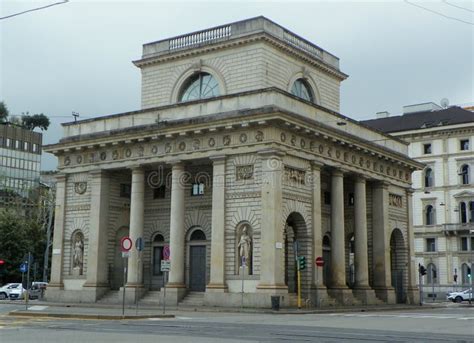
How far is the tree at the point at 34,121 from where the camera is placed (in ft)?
391

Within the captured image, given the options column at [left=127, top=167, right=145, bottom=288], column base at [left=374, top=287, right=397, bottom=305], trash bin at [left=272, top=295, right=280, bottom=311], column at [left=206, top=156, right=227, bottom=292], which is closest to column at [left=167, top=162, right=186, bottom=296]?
column at [left=206, top=156, right=227, bottom=292]

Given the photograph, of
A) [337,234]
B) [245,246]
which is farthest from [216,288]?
[337,234]

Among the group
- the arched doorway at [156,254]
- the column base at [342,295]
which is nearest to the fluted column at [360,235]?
the column base at [342,295]

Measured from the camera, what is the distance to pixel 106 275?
4400cm

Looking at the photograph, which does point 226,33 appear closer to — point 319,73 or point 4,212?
point 319,73

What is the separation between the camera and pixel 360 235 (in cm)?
4534

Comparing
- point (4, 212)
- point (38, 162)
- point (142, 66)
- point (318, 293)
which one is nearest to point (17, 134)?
point (38, 162)

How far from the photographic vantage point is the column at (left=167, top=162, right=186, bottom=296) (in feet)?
131

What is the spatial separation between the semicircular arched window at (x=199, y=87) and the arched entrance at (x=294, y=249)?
10.5 m

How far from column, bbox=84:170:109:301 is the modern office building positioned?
1716 inches

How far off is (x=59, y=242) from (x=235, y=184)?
570 inches

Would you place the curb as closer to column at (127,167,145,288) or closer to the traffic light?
the traffic light

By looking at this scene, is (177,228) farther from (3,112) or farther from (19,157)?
(3,112)

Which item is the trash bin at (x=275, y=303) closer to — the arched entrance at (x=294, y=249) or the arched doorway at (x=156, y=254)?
the arched entrance at (x=294, y=249)
